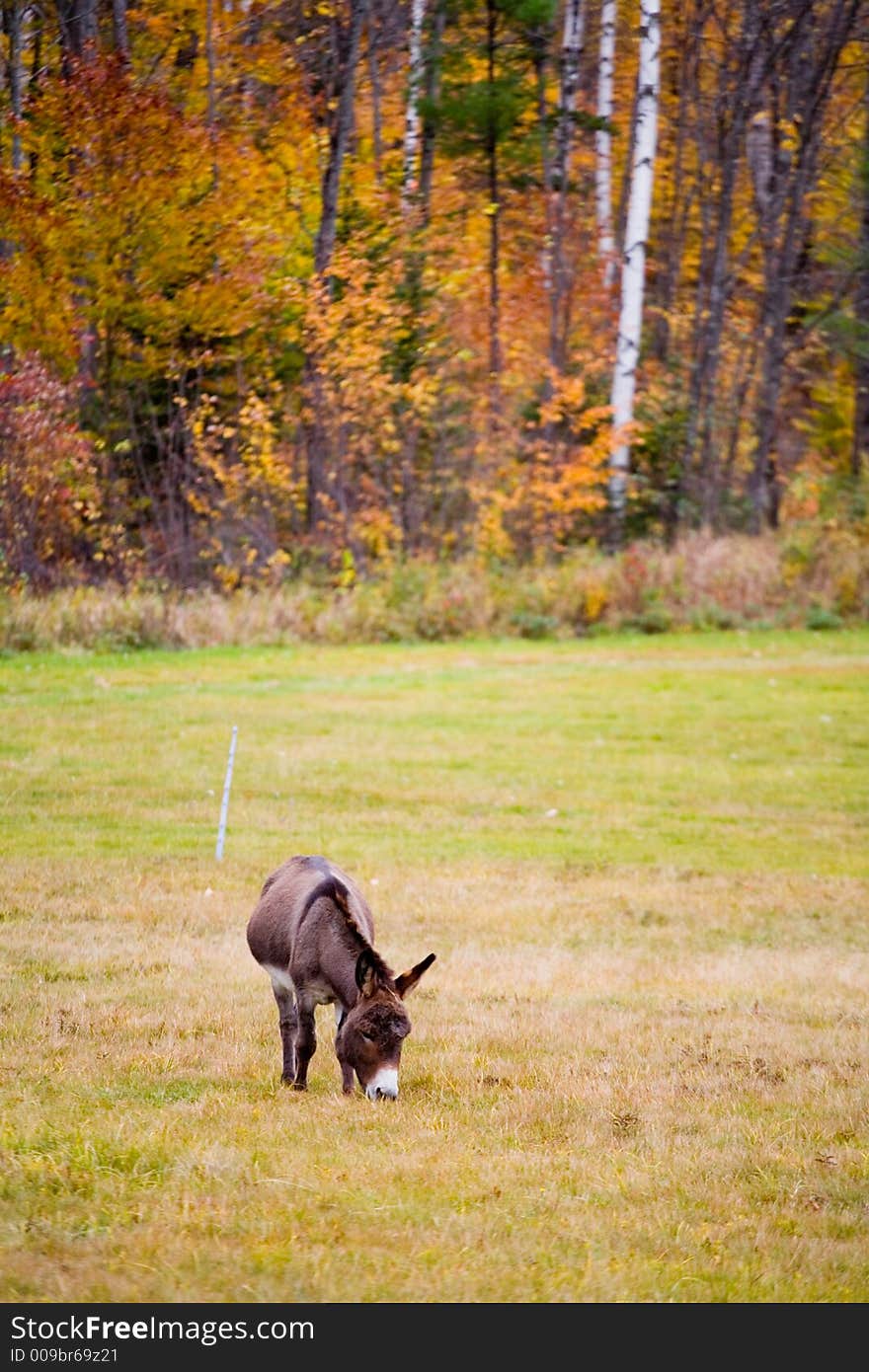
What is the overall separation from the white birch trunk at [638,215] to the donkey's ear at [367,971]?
28.7 metres

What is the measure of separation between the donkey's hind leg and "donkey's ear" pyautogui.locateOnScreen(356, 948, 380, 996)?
0.81m

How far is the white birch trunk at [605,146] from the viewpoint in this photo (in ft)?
123

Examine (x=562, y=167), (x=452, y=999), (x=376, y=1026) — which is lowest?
(x=452, y=999)

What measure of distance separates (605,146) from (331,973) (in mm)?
39595

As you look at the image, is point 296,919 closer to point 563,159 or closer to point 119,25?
point 119,25

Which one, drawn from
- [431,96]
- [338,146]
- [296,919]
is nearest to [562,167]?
[431,96]

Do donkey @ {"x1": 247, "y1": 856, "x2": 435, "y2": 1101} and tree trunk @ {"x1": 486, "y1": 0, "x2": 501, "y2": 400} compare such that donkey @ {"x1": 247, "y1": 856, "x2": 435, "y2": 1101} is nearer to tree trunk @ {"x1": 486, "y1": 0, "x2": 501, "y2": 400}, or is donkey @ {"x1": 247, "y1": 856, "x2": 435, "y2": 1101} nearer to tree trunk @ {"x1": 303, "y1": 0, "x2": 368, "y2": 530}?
tree trunk @ {"x1": 303, "y1": 0, "x2": 368, "y2": 530}

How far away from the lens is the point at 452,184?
3909 cm

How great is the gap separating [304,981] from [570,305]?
1415 inches

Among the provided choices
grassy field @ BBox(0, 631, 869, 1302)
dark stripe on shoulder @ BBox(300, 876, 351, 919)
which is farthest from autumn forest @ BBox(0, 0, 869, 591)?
dark stripe on shoulder @ BBox(300, 876, 351, 919)

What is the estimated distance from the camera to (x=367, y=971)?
7.45 meters

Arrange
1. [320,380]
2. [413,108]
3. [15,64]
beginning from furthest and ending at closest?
1. [413,108]
2. [320,380]
3. [15,64]

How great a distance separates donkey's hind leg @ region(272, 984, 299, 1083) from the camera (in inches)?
324
